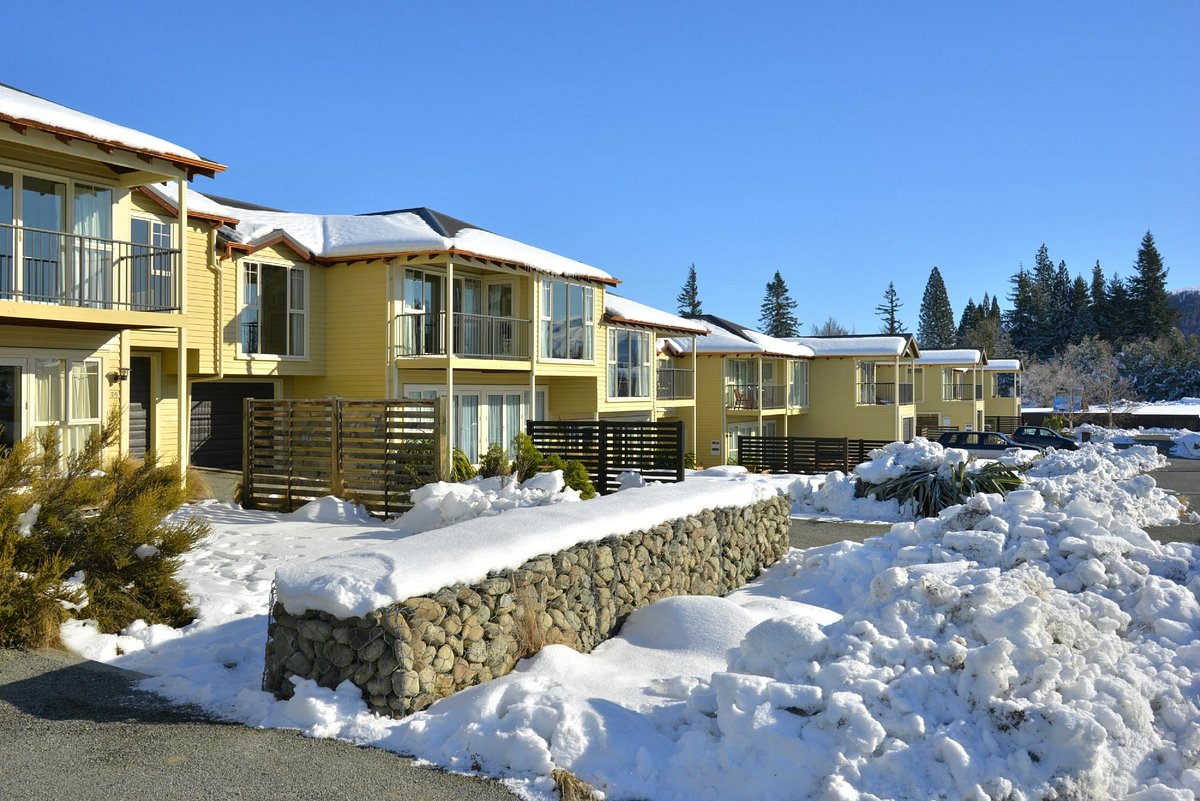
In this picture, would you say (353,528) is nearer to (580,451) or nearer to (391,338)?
(580,451)

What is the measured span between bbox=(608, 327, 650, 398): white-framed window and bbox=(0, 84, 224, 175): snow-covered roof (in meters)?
15.3

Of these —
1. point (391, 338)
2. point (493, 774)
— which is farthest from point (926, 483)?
point (493, 774)

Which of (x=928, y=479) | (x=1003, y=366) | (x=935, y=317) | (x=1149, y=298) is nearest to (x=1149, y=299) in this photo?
(x=1149, y=298)

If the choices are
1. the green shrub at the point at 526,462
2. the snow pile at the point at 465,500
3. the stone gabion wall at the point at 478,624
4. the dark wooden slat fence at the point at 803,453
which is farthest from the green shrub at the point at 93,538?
the dark wooden slat fence at the point at 803,453

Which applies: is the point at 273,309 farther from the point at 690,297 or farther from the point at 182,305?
the point at 690,297

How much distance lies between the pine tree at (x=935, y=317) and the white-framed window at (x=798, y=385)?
61.1 m

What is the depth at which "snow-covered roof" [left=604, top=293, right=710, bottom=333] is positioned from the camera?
96.2ft

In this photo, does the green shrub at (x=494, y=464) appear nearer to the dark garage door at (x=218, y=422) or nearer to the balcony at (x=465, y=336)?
the balcony at (x=465, y=336)

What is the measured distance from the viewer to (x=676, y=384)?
3509 cm

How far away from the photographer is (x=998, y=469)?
1842 centimetres

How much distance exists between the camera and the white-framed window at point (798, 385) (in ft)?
137

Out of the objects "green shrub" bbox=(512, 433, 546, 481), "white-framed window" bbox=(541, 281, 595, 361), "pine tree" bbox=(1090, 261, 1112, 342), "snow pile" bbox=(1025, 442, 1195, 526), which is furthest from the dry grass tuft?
"pine tree" bbox=(1090, 261, 1112, 342)

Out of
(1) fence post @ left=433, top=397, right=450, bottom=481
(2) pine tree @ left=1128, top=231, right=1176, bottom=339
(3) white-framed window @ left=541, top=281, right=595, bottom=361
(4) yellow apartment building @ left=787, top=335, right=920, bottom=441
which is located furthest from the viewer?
(2) pine tree @ left=1128, top=231, right=1176, bottom=339

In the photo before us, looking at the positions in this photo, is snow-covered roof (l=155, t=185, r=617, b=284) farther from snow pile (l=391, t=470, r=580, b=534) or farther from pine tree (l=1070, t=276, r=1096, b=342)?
pine tree (l=1070, t=276, r=1096, b=342)
